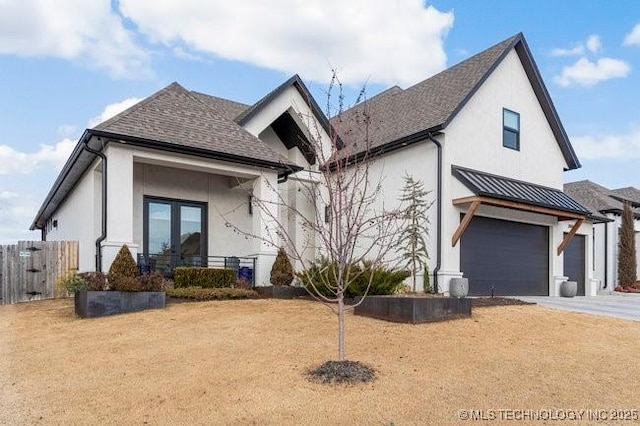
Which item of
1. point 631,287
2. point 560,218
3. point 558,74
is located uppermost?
point 558,74

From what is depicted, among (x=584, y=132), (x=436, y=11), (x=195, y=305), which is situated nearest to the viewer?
(x=195, y=305)

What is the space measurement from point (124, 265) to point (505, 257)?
11942 millimetres

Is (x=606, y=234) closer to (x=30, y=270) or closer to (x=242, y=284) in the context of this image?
(x=242, y=284)

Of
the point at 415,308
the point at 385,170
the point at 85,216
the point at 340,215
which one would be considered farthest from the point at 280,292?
the point at 340,215

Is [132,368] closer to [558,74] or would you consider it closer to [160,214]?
[160,214]

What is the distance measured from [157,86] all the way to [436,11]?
900cm

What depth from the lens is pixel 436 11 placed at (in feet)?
44.8

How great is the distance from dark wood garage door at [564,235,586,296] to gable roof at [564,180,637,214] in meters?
4.87

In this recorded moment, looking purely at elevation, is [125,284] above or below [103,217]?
below

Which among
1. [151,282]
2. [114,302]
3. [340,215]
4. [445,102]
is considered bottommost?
[114,302]

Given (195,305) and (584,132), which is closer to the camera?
(195,305)

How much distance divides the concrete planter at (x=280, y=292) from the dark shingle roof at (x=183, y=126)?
3571 millimetres

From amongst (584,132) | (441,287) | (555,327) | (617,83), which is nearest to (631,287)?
(584,132)

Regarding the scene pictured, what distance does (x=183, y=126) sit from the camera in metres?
13.9
